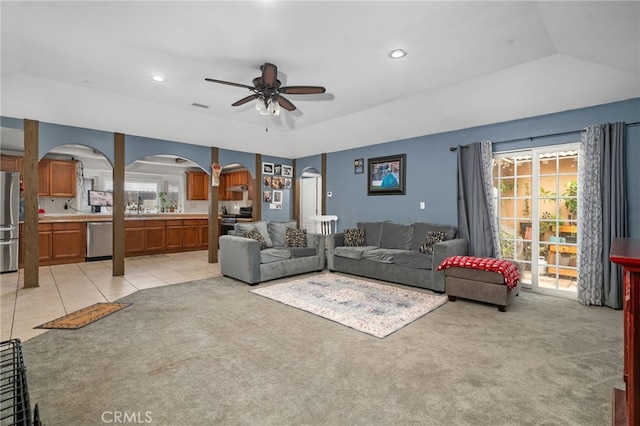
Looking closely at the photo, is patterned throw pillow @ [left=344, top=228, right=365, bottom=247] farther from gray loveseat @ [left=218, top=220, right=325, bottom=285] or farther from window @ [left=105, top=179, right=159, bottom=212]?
window @ [left=105, top=179, right=159, bottom=212]

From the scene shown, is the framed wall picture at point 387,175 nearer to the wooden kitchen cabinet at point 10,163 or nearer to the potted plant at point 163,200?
the potted plant at point 163,200

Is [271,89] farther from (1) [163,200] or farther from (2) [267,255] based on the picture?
(1) [163,200]

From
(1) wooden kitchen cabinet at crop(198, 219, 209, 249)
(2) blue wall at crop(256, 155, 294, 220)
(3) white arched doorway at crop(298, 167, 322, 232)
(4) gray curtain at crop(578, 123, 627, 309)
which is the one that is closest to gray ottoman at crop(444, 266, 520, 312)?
(4) gray curtain at crop(578, 123, 627, 309)

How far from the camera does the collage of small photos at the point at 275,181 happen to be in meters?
7.20

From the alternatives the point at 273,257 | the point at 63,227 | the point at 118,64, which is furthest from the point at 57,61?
the point at 63,227

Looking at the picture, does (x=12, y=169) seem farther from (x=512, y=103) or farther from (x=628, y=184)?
(x=628, y=184)

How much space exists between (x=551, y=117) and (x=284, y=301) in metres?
4.32

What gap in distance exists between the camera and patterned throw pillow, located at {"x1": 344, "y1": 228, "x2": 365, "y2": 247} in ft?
18.3

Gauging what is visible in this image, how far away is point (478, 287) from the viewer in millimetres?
3652

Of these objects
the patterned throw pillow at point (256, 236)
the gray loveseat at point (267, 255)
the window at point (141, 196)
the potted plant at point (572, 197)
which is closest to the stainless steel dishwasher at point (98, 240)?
the window at point (141, 196)

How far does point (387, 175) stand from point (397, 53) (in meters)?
2.90

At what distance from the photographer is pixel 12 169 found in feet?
20.0

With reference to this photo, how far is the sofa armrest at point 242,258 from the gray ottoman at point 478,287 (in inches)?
106

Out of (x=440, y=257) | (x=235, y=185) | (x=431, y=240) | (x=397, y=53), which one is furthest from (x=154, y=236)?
(x=397, y=53)
